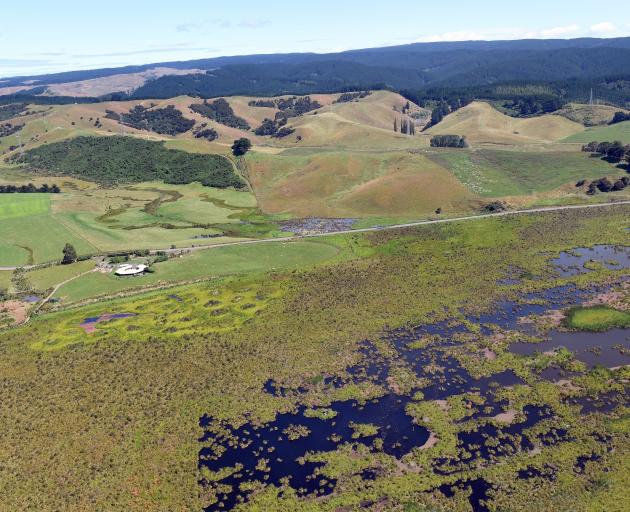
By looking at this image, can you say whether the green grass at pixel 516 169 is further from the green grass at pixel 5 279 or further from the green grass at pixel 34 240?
the green grass at pixel 5 279

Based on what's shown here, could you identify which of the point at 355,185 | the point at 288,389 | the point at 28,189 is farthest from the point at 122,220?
the point at 288,389

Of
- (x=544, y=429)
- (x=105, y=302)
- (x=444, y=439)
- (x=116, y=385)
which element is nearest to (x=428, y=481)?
(x=444, y=439)

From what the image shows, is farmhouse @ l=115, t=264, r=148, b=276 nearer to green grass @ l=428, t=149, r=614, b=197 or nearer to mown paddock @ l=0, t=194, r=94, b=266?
mown paddock @ l=0, t=194, r=94, b=266

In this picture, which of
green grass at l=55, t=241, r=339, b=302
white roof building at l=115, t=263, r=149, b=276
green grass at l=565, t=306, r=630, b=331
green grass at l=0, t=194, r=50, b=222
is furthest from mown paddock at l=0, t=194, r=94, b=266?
green grass at l=565, t=306, r=630, b=331

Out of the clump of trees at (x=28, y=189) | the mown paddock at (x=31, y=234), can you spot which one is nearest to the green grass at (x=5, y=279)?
the mown paddock at (x=31, y=234)

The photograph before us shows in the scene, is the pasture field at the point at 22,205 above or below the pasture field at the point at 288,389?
above

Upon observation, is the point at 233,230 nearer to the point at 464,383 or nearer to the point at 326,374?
the point at 326,374

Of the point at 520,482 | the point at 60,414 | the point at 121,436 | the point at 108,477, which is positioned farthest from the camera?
the point at 60,414
